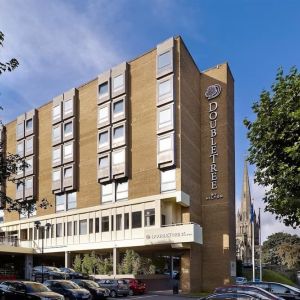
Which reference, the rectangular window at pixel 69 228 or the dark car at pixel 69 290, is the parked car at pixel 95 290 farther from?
the rectangular window at pixel 69 228

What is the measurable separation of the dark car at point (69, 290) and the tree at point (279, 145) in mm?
16043

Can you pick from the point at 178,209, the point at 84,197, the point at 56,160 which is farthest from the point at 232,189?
the point at 56,160

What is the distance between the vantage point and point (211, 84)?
59.2 meters

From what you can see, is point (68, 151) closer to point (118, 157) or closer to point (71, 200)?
point (71, 200)

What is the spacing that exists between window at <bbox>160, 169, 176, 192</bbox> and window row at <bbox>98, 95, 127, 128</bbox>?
31.7 ft

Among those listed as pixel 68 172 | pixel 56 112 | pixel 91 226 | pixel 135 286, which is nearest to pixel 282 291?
pixel 135 286

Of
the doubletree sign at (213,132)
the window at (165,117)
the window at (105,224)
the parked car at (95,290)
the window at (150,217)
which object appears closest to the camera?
the parked car at (95,290)

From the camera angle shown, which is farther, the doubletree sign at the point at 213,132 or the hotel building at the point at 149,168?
the doubletree sign at the point at 213,132

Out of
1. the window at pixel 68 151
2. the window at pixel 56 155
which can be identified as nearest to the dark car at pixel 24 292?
the window at pixel 68 151

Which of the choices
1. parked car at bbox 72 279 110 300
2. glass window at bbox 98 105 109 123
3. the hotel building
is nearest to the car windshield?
parked car at bbox 72 279 110 300

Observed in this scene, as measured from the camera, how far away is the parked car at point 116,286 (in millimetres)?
42188

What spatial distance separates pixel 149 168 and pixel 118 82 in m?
12.6

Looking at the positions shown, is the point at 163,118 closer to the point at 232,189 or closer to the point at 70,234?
the point at 232,189

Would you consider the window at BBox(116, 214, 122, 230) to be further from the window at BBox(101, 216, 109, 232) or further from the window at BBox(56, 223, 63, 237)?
the window at BBox(56, 223, 63, 237)
